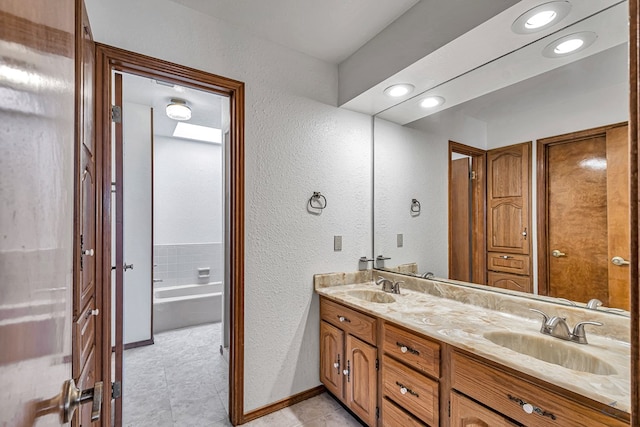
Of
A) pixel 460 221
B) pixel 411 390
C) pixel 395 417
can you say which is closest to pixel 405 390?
pixel 411 390

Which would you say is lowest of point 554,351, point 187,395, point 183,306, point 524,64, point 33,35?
point 187,395

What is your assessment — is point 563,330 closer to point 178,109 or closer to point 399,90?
point 399,90

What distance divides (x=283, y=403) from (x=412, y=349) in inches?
44.0

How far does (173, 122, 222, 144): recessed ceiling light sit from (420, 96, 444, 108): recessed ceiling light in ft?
9.01

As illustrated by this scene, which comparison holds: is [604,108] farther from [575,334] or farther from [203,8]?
[203,8]

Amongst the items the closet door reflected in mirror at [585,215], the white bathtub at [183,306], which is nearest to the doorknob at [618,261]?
the closet door reflected in mirror at [585,215]

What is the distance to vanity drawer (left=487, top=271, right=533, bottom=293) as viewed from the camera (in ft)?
5.15

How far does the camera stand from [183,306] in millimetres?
3623

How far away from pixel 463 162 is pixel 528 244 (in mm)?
609

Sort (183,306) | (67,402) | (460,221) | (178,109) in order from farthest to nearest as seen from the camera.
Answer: (183,306)
(178,109)
(460,221)
(67,402)

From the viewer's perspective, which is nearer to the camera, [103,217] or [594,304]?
[594,304]

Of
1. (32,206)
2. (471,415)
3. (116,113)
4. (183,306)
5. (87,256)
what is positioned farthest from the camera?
(183,306)

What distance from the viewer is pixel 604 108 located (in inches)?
51.1


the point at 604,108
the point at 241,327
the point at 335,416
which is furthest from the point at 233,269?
the point at 604,108
